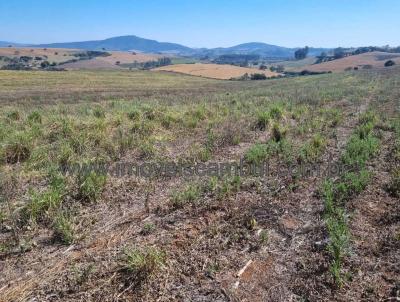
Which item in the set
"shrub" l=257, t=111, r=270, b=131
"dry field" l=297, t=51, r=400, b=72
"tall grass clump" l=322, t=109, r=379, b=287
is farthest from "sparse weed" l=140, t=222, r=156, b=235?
"dry field" l=297, t=51, r=400, b=72

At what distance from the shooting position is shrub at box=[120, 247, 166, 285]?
14.5 ft

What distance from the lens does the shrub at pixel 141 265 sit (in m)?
4.43

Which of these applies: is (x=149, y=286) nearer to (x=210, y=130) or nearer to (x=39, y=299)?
(x=39, y=299)

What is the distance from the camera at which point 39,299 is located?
4156 mm

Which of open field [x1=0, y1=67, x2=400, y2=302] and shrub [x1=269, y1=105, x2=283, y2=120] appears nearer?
open field [x1=0, y1=67, x2=400, y2=302]

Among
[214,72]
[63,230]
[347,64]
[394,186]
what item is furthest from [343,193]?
[347,64]

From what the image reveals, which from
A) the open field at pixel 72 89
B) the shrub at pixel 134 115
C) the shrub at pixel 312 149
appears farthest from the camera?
the open field at pixel 72 89

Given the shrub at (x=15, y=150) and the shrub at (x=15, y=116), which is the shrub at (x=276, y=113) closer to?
the shrub at (x=15, y=150)

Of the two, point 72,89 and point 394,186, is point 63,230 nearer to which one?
point 394,186

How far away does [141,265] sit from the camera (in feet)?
14.6

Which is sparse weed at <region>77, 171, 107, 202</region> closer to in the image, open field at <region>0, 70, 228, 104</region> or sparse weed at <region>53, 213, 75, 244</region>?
sparse weed at <region>53, 213, 75, 244</region>

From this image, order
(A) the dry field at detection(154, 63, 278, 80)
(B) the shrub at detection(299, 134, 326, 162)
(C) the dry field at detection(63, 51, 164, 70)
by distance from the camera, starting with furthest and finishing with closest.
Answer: (C) the dry field at detection(63, 51, 164, 70) → (A) the dry field at detection(154, 63, 278, 80) → (B) the shrub at detection(299, 134, 326, 162)

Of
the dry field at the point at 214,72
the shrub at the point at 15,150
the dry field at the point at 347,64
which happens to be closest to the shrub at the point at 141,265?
the shrub at the point at 15,150

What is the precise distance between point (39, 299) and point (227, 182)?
4065mm
